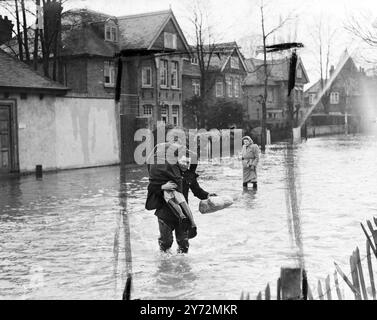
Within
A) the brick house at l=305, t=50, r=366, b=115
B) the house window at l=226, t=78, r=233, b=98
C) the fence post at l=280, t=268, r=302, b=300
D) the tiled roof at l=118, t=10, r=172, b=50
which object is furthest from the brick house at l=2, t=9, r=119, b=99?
the fence post at l=280, t=268, r=302, b=300

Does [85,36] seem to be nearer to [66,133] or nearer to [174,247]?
[66,133]

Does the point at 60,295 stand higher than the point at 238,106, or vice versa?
the point at 238,106

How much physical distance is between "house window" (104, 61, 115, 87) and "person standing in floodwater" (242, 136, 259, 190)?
728 inches

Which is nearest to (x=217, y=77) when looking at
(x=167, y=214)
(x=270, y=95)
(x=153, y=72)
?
(x=153, y=72)

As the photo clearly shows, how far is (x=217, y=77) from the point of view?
4491 centimetres

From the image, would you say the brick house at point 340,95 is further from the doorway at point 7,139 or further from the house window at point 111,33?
the doorway at point 7,139

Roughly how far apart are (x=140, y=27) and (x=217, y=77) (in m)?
16.6

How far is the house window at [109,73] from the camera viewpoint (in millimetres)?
32281

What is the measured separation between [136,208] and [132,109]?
24148mm

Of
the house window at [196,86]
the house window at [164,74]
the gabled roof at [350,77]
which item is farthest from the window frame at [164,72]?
the gabled roof at [350,77]

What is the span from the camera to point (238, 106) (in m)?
36.9

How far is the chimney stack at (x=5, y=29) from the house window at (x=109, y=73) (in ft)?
19.7
